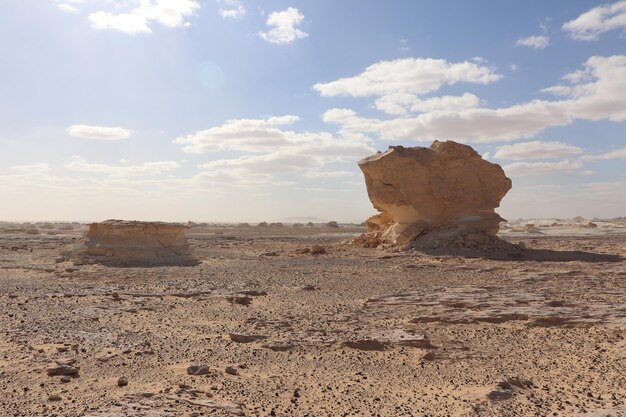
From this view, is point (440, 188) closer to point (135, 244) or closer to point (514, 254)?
point (514, 254)

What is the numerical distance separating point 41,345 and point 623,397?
6804 millimetres

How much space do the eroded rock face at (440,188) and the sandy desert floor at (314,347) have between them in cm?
1084

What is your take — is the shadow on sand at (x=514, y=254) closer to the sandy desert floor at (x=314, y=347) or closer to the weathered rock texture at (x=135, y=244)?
the sandy desert floor at (x=314, y=347)

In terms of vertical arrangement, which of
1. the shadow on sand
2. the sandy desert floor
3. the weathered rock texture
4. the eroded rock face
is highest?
the eroded rock face

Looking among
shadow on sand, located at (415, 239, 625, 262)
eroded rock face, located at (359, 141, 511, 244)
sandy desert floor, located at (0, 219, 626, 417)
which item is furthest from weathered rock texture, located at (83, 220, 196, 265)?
eroded rock face, located at (359, 141, 511, 244)

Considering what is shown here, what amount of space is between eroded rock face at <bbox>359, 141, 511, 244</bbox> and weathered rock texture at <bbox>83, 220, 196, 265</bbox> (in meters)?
10.7

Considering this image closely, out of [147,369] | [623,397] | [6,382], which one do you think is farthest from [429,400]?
[6,382]

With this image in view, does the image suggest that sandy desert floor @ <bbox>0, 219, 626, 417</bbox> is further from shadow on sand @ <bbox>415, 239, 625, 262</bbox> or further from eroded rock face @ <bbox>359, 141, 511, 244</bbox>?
eroded rock face @ <bbox>359, 141, 511, 244</bbox>

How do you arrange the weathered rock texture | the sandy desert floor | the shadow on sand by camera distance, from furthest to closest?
1. the shadow on sand
2. the weathered rock texture
3. the sandy desert floor

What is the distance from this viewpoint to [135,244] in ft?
62.2

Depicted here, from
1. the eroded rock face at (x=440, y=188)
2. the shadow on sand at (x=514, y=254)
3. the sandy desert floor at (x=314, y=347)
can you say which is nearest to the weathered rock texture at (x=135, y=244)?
the sandy desert floor at (x=314, y=347)

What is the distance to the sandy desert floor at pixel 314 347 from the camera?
4.76m

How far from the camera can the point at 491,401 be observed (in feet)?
15.8

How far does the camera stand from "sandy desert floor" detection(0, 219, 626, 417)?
4.76m
